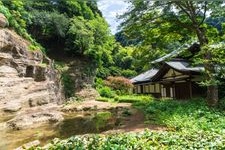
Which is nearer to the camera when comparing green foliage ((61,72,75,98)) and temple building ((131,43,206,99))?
temple building ((131,43,206,99))

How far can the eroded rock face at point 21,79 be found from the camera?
17031 mm

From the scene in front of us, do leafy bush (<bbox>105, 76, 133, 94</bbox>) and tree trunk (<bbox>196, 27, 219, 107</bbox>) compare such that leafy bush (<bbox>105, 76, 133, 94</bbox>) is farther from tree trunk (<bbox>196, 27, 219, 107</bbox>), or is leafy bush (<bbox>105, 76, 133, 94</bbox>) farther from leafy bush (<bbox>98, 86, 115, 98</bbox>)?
tree trunk (<bbox>196, 27, 219, 107</bbox>)

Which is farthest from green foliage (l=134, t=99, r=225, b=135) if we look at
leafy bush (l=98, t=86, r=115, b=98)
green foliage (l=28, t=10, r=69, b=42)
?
green foliage (l=28, t=10, r=69, b=42)

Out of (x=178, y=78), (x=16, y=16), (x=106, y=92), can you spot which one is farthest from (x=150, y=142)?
(x=106, y=92)

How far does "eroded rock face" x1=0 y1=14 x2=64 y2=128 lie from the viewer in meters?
17.0

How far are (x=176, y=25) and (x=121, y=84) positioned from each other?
1849 centimetres

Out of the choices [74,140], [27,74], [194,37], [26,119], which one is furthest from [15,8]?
[74,140]

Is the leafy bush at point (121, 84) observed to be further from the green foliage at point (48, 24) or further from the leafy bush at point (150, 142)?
the leafy bush at point (150, 142)

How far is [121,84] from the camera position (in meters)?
35.3

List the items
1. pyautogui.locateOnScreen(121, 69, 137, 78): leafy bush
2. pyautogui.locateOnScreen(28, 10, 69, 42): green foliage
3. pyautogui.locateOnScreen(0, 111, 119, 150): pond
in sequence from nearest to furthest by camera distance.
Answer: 1. pyautogui.locateOnScreen(0, 111, 119, 150): pond
2. pyautogui.locateOnScreen(28, 10, 69, 42): green foliage
3. pyautogui.locateOnScreen(121, 69, 137, 78): leafy bush

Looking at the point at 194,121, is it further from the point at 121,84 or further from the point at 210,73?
the point at 121,84

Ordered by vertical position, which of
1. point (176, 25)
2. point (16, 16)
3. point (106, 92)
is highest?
point (16, 16)

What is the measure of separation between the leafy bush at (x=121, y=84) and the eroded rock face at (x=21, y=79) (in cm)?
1213

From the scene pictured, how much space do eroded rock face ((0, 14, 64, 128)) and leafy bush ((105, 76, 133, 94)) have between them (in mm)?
12132
